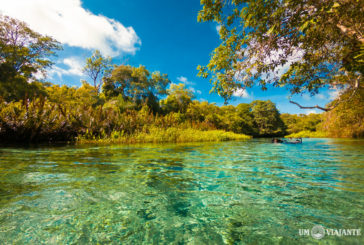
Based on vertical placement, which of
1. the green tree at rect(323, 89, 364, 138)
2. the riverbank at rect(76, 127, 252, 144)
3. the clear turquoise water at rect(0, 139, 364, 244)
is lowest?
the clear turquoise water at rect(0, 139, 364, 244)

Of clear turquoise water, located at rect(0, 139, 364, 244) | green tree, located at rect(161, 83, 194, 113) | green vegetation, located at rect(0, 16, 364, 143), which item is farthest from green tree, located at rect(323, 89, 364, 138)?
green tree, located at rect(161, 83, 194, 113)

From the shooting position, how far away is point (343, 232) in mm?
1086

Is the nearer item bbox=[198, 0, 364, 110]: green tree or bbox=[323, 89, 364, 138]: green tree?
bbox=[198, 0, 364, 110]: green tree

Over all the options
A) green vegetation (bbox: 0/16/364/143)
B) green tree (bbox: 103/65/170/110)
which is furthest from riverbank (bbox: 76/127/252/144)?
green tree (bbox: 103/65/170/110)

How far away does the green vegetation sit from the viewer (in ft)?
24.3

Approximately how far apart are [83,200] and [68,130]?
807cm

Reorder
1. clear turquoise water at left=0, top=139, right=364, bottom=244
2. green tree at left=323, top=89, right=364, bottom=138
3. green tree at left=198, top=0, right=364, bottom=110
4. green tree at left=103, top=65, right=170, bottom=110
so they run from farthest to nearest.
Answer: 1. green tree at left=103, top=65, right=170, bottom=110
2. green tree at left=323, top=89, right=364, bottom=138
3. green tree at left=198, top=0, right=364, bottom=110
4. clear turquoise water at left=0, top=139, right=364, bottom=244

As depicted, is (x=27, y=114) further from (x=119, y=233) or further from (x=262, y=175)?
(x=262, y=175)

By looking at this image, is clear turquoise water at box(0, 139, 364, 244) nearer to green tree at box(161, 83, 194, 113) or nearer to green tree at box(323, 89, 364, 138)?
green tree at box(323, 89, 364, 138)

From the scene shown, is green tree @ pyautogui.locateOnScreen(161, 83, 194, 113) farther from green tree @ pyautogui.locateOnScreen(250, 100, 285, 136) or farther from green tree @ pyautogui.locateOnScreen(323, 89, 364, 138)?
green tree @ pyautogui.locateOnScreen(250, 100, 285, 136)

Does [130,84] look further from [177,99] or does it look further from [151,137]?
[151,137]

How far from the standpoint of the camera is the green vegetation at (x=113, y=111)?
7402 mm

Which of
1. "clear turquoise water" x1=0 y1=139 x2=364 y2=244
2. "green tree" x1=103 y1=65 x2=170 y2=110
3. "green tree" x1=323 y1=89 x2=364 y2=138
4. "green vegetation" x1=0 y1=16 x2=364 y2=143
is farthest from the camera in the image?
"green tree" x1=103 y1=65 x2=170 y2=110

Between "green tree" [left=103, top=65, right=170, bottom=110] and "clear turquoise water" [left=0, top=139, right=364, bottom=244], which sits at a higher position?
"green tree" [left=103, top=65, right=170, bottom=110]
